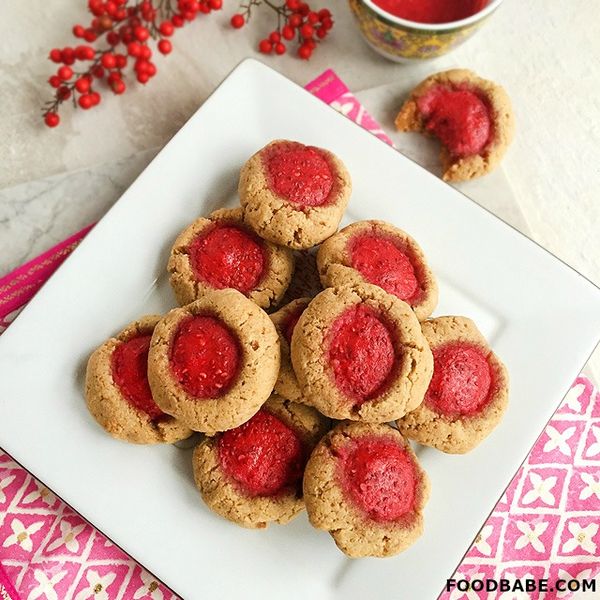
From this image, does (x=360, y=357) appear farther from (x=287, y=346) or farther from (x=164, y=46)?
(x=164, y=46)

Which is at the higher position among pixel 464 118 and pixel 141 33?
pixel 141 33

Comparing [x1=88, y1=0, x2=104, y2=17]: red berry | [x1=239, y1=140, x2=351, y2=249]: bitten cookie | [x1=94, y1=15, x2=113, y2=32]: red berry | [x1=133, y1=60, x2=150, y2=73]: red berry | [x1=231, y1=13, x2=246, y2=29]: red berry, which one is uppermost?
[x1=88, y1=0, x2=104, y2=17]: red berry

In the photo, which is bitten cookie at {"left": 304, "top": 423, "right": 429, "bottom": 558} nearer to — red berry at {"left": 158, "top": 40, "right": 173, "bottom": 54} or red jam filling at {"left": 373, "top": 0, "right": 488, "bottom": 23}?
red jam filling at {"left": 373, "top": 0, "right": 488, "bottom": 23}

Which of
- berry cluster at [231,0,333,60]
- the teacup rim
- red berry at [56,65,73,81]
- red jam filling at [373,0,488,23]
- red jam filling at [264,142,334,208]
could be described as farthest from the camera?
berry cluster at [231,0,333,60]

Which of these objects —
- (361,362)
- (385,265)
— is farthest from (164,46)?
(361,362)

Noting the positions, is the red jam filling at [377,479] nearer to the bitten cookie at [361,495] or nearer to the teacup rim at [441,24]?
the bitten cookie at [361,495]

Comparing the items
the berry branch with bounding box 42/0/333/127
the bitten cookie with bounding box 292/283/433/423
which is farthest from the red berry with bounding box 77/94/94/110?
the bitten cookie with bounding box 292/283/433/423

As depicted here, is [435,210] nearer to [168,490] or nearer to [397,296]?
[397,296]
